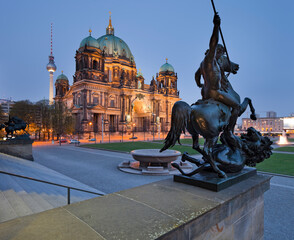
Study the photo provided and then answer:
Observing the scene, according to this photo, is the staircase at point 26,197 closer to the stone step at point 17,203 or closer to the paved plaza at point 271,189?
the stone step at point 17,203

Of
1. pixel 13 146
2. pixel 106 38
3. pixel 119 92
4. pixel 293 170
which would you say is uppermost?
pixel 106 38

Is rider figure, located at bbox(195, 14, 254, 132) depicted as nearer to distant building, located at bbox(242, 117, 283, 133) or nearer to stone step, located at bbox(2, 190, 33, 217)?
stone step, located at bbox(2, 190, 33, 217)

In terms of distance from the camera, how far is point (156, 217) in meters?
2.30

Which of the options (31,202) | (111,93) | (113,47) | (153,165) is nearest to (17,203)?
(31,202)

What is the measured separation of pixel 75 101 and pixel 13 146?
133ft

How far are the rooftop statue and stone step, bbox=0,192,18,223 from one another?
181 inches

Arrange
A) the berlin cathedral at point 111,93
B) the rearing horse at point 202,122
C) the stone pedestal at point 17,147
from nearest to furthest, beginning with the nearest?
the rearing horse at point 202,122, the stone pedestal at point 17,147, the berlin cathedral at point 111,93

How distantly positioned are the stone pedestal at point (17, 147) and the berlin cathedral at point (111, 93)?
89.6 ft

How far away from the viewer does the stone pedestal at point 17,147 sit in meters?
16.1

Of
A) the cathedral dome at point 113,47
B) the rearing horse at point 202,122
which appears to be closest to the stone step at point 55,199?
the rearing horse at point 202,122

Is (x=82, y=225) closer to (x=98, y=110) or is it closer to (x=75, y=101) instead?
(x=98, y=110)

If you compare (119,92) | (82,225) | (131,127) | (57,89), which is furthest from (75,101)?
(82,225)

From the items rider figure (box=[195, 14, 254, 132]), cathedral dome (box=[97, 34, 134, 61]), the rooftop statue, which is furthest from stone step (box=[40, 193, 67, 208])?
cathedral dome (box=[97, 34, 134, 61])

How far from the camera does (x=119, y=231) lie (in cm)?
198
